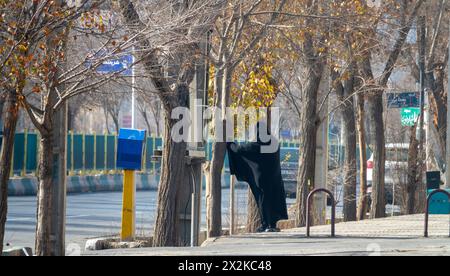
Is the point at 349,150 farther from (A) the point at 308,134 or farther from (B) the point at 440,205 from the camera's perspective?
(B) the point at 440,205

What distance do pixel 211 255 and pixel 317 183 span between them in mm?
10940

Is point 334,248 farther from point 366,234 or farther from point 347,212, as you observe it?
point 347,212

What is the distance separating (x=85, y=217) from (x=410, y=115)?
10.6 meters

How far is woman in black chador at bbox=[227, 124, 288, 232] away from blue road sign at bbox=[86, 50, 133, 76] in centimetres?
299

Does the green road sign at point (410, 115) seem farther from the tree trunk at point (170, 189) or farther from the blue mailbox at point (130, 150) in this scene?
the tree trunk at point (170, 189)

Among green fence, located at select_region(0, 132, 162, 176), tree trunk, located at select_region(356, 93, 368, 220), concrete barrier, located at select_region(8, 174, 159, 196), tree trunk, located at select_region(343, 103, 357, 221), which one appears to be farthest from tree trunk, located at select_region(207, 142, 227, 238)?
green fence, located at select_region(0, 132, 162, 176)

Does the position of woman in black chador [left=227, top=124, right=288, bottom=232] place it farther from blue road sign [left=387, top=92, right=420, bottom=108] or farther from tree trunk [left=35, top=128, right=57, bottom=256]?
blue road sign [left=387, top=92, right=420, bottom=108]

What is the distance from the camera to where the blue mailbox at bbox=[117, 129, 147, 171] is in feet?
57.7

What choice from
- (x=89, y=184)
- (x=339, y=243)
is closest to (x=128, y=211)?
(x=339, y=243)

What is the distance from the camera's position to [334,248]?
13898mm

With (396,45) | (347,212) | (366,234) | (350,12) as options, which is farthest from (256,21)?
(347,212)

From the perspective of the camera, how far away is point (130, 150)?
17.6 m

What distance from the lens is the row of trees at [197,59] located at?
1249 centimetres

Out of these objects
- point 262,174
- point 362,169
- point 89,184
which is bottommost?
point 89,184
